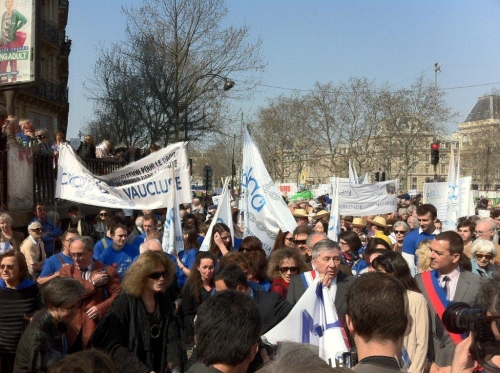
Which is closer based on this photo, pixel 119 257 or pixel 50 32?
pixel 119 257

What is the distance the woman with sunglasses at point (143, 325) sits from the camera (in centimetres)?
480

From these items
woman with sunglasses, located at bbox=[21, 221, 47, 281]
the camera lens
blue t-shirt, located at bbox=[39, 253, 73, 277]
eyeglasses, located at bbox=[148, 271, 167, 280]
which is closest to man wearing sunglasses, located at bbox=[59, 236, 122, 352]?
eyeglasses, located at bbox=[148, 271, 167, 280]

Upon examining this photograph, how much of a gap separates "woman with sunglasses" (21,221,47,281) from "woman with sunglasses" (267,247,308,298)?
334 centimetres

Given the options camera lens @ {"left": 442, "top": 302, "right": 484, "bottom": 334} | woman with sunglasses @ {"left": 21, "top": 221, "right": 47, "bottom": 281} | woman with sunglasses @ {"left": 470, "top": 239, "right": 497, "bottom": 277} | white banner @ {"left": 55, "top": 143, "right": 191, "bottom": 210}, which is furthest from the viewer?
white banner @ {"left": 55, "top": 143, "right": 191, "bottom": 210}

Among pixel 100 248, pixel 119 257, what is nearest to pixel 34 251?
pixel 100 248

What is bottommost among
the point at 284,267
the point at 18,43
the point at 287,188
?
the point at 287,188

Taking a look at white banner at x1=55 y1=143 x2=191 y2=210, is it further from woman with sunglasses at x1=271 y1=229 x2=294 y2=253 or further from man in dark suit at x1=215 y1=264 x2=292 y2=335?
man in dark suit at x1=215 y1=264 x2=292 y2=335

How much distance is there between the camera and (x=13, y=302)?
18.5 ft

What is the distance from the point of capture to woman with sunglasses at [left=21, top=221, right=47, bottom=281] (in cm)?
863

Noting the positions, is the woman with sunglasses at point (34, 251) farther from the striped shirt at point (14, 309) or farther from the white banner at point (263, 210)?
the striped shirt at point (14, 309)

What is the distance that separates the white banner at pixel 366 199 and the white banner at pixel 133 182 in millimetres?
5321

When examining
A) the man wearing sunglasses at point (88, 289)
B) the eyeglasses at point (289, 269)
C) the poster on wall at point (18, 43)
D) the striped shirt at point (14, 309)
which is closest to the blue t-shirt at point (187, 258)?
the man wearing sunglasses at point (88, 289)

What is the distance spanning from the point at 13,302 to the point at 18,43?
9.70m

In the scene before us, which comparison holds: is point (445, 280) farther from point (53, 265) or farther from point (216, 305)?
point (53, 265)
